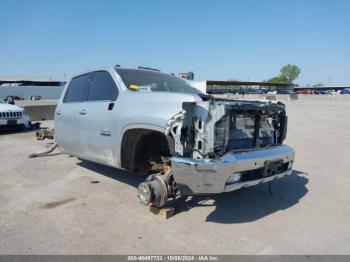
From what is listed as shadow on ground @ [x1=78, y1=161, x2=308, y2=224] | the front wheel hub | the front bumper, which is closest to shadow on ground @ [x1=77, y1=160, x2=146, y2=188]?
shadow on ground @ [x1=78, y1=161, x2=308, y2=224]

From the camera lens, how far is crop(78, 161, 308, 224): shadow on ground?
3.98 metres

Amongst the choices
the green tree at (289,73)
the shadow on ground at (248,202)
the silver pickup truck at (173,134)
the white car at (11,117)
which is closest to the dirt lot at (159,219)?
the shadow on ground at (248,202)

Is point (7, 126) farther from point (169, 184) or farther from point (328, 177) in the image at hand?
point (328, 177)

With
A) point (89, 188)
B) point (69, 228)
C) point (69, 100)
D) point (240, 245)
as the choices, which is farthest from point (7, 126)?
point (240, 245)

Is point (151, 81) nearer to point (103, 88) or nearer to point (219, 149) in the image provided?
point (103, 88)

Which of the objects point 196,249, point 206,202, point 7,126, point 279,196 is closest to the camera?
point 196,249

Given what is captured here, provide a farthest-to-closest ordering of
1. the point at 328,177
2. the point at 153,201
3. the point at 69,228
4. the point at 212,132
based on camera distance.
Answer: the point at 328,177 → the point at 153,201 → the point at 69,228 → the point at 212,132

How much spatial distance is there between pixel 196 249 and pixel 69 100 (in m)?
4.03

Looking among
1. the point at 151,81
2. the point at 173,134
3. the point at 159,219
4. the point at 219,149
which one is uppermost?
the point at 151,81

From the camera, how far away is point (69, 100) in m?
5.92

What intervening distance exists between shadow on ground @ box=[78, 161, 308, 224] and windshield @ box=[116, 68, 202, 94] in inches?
67.7

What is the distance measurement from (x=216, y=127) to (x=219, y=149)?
0.81 feet

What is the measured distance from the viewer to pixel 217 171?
3.22m

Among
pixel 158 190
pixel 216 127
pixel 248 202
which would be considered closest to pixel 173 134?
pixel 216 127
